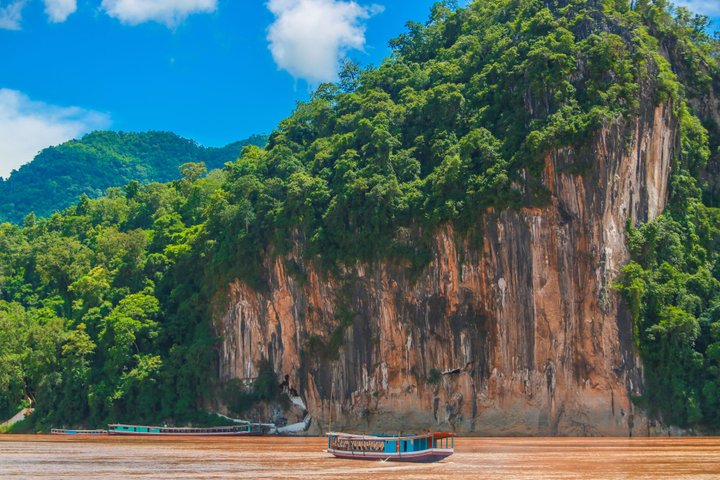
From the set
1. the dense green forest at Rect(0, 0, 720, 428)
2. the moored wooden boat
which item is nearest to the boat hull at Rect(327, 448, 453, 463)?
the dense green forest at Rect(0, 0, 720, 428)

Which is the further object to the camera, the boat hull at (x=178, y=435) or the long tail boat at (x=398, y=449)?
the boat hull at (x=178, y=435)

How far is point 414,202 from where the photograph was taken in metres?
52.7

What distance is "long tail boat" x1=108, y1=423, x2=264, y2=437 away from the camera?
54938mm

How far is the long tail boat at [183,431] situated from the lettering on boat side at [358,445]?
20.9 meters

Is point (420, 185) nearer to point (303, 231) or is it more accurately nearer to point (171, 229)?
point (303, 231)

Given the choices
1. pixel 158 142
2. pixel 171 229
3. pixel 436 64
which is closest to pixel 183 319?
pixel 171 229

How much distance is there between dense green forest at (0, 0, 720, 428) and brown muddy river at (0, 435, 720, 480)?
32.0ft

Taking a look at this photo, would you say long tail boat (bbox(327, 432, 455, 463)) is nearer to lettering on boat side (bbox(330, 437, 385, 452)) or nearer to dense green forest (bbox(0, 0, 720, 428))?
lettering on boat side (bbox(330, 437, 385, 452))

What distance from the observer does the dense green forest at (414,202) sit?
4938cm

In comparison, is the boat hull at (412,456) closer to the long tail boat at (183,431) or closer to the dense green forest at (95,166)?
the long tail boat at (183,431)

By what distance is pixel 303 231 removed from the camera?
56062 mm

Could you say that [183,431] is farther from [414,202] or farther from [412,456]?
[412,456]

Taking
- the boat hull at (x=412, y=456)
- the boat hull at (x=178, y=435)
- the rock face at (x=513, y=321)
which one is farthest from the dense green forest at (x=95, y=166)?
the boat hull at (x=412, y=456)

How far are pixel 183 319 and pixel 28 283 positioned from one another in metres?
24.2
